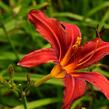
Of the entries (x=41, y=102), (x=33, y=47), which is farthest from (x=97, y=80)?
(x=33, y=47)

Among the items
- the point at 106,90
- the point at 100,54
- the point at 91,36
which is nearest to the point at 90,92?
the point at 91,36

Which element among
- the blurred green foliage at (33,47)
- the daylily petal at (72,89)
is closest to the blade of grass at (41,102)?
the blurred green foliage at (33,47)

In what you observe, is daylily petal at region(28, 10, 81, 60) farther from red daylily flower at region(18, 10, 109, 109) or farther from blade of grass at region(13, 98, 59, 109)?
blade of grass at region(13, 98, 59, 109)

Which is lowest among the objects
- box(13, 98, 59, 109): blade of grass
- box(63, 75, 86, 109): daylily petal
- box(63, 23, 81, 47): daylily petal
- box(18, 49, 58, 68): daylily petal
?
box(13, 98, 59, 109): blade of grass

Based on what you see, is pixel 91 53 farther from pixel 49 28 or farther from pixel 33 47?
pixel 33 47

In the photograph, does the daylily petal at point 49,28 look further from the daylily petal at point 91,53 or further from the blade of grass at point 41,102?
the blade of grass at point 41,102

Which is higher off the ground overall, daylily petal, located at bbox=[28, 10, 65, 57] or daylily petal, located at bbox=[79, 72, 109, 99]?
daylily petal, located at bbox=[28, 10, 65, 57]

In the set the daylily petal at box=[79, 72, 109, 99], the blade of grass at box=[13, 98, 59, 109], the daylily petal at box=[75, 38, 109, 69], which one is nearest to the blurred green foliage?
the blade of grass at box=[13, 98, 59, 109]
